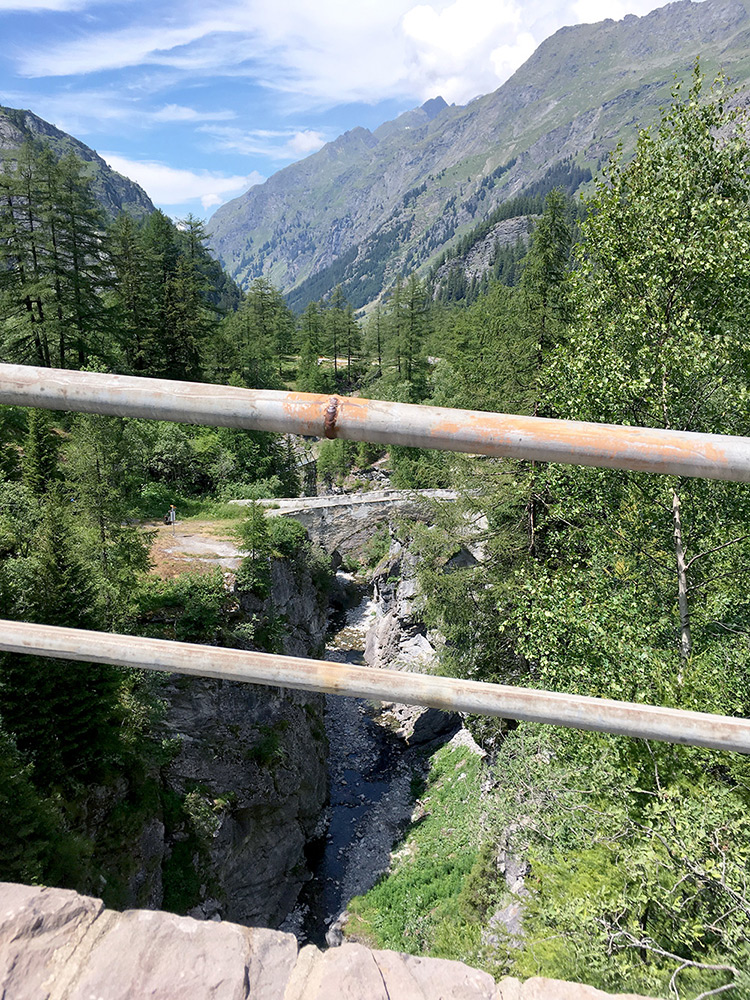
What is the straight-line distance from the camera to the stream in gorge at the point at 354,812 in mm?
17141

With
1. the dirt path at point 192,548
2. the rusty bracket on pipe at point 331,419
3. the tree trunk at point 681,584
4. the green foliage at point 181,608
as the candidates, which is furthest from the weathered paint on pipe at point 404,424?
the dirt path at point 192,548

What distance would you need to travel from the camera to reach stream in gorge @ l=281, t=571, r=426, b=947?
1714cm

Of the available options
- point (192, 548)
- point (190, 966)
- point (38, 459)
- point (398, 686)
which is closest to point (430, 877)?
point (192, 548)

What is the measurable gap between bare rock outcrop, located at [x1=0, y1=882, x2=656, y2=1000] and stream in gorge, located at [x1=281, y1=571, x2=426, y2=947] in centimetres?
1696

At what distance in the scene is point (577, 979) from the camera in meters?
4.07

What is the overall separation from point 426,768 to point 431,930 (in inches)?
370

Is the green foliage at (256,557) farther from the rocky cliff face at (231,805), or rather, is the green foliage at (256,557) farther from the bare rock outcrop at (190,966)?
the bare rock outcrop at (190,966)

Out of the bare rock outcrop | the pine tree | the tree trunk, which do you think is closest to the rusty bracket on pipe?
the bare rock outcrop

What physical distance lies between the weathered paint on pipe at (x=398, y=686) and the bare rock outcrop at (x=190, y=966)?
2.52 ft

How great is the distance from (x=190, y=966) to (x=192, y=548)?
1869cm

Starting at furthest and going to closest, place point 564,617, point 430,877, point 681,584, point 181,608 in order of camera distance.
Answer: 1. point 430,877
2. point 181,608
3. point 564,617
4. point 681,584

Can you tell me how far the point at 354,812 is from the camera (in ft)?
67.5

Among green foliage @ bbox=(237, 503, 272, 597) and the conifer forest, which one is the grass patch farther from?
green foliage @ bbox=(237, 503, 272, 597)

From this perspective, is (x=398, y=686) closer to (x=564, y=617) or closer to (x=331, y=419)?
(x=331, y=419)
